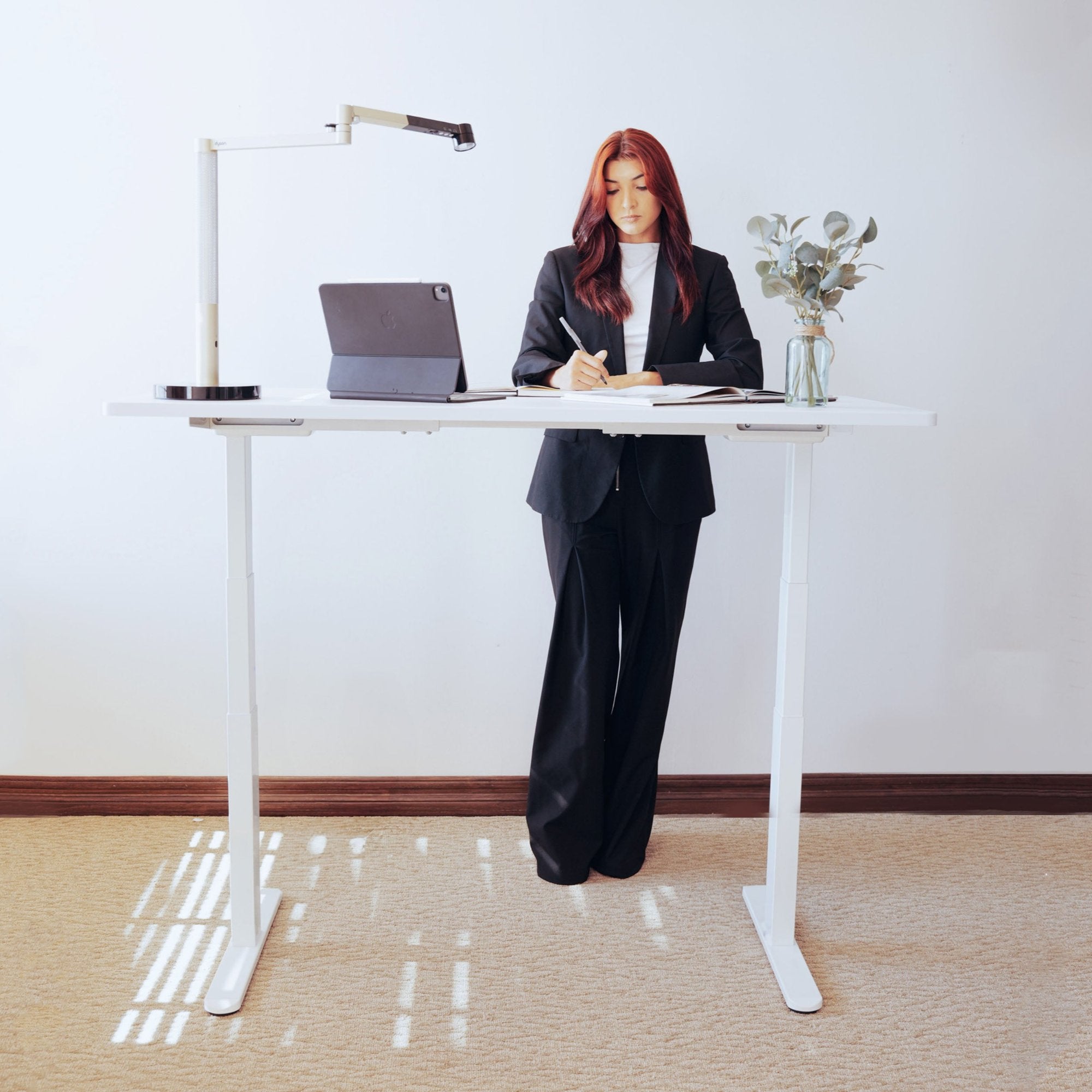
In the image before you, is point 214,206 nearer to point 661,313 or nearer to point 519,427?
point 519,427

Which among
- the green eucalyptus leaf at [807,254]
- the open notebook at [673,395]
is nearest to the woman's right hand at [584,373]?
the open notebook at [673,395]

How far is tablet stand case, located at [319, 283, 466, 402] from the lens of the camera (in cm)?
157

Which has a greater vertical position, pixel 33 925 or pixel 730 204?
pixel 730 204

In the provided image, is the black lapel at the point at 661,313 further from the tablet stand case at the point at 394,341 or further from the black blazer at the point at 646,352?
the tablet stand case at the point at 394,341

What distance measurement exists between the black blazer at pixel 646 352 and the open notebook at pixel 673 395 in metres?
0.34

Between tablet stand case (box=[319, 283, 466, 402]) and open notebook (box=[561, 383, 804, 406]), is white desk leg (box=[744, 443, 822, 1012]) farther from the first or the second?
tablet stand case (box=[319, 283, 466, 402])

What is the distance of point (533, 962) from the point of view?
1.94 metres

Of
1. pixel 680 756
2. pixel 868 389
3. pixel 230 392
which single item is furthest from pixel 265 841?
pixel 868 389

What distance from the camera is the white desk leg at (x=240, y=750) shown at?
180cm

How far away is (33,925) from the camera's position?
2.04m

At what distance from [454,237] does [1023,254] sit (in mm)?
1349

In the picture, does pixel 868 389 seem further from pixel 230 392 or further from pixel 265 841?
pixel 265 841

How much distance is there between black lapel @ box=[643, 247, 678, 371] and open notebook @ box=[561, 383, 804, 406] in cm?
34

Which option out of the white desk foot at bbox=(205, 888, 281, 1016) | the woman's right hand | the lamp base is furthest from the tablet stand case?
the white desk foot at bbox=(205, 888, 281, 1016)
